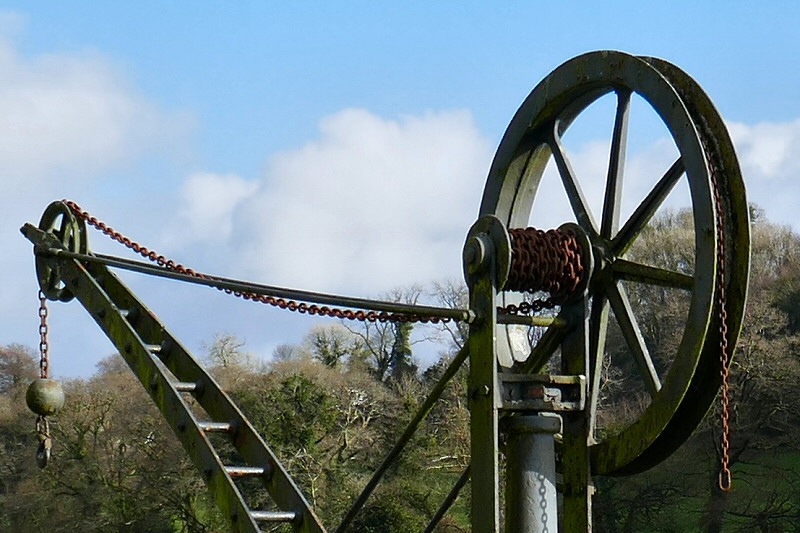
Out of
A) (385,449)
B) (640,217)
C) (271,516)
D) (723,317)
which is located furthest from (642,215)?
(385,449)

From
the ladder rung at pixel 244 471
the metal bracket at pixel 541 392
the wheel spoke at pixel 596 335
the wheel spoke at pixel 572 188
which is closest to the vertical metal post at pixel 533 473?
the metal bracket at pixel 541 392

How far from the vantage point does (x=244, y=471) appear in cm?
826

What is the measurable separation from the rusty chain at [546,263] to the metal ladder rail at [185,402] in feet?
7.83

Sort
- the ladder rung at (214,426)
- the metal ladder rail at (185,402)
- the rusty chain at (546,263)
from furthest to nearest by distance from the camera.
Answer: the ladder rung at (214,426), the metal ladder rail at (185,402), the rusty chain at (546,263)

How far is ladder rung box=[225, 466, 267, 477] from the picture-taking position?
27.0 ft

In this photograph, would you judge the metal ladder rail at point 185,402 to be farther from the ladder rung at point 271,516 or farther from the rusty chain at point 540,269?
the rusty chain at point 540,269

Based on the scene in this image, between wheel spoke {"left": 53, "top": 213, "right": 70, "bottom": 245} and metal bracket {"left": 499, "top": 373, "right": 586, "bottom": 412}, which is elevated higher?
wheel spoke {"left": 53, "top": 213, "right": 70, "bottom": 245}

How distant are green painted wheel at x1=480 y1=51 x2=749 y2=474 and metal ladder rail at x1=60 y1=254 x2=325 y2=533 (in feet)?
6.79

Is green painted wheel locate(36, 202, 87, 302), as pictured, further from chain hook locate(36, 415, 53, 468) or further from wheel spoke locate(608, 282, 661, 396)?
wheel spoke locate(608, 282, 661, 396)

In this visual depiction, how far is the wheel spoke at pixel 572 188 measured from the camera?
7.15 m

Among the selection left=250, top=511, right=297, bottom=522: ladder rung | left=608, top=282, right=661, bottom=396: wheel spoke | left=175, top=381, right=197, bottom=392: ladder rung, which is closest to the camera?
left=608, top=282, right=661, bottom=396: wheel spoke

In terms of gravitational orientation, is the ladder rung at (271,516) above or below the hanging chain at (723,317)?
below

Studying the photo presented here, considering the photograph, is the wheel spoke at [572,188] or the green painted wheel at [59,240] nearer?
the wheel spoke at [572,188]

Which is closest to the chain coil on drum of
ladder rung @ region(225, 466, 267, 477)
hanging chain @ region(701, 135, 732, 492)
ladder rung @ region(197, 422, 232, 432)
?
hanging chain @ region(701, 135, 732, 492)
